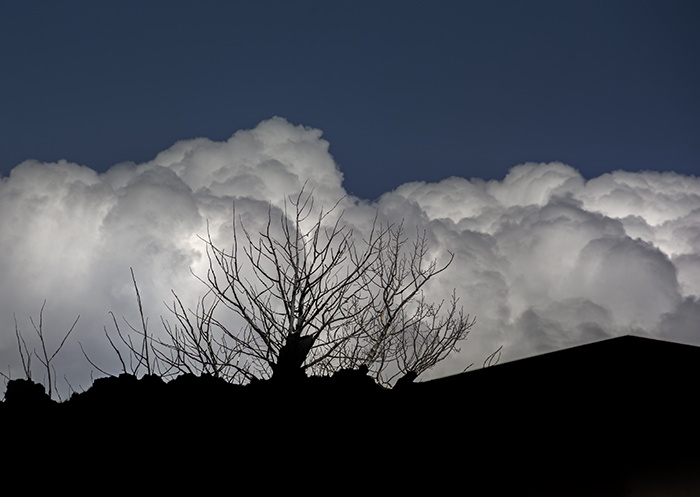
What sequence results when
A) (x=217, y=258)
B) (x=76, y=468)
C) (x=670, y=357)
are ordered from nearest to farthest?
(x=670, y=357)
(x=76, y=468)
(x=217, y=258)

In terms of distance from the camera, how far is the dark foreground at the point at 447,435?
300 cm

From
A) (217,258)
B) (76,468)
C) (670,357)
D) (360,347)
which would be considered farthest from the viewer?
(360,347)

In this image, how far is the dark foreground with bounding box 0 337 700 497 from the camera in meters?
3.00

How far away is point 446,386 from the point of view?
3.26 metres

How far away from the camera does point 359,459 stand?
3.08 m

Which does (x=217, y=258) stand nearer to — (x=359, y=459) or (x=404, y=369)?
(x=404, y=369)

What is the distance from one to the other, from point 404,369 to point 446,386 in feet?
19.7

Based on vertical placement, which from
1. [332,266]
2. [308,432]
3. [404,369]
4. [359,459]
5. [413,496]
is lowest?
[413,496]

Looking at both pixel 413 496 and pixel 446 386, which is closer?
pixel 413 496

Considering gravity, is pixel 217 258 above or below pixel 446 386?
above

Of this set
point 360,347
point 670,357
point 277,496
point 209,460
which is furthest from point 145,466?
point 360,347

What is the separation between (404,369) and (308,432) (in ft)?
20.1

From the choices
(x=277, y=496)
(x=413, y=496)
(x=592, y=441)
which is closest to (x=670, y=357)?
(x=592, y=441)

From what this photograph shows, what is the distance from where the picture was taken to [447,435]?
3.14 meters
